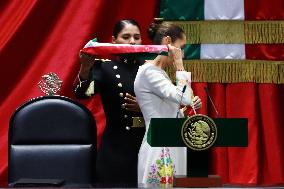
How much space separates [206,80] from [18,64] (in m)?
1.10

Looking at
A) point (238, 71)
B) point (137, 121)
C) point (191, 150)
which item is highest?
point (238, 71)

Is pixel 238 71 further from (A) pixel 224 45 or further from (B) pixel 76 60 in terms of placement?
(B) pixel 76 60

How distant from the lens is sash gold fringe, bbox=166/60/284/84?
147 inches

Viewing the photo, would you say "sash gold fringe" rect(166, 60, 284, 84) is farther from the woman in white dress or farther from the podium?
the podium

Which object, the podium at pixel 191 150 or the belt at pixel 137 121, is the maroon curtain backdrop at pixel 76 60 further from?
the podium at pixel 191 150

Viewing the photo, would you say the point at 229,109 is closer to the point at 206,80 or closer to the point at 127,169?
the point at 206,80

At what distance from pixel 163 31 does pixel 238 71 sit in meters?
1.24

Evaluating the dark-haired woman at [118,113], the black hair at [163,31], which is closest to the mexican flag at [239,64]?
the dark-haired woman at [118,113]

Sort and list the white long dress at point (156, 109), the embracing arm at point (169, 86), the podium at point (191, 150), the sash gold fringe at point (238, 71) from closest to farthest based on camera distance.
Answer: the podium at point (191, 150), the embracing arm at point (169, 86), the white long dress at point (156, 109), the sash gold fringe at point (238, 71)

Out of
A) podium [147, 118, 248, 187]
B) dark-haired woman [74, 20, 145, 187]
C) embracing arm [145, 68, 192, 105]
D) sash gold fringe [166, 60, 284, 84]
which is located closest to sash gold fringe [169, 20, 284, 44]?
sash gold fringe [166, 60, 284, 84]

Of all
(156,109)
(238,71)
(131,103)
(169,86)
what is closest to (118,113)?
(131,103)

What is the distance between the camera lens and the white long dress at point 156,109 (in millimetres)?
2475

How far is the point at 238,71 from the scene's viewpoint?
375 cm

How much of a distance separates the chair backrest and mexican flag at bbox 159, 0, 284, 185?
1327 millimetres
